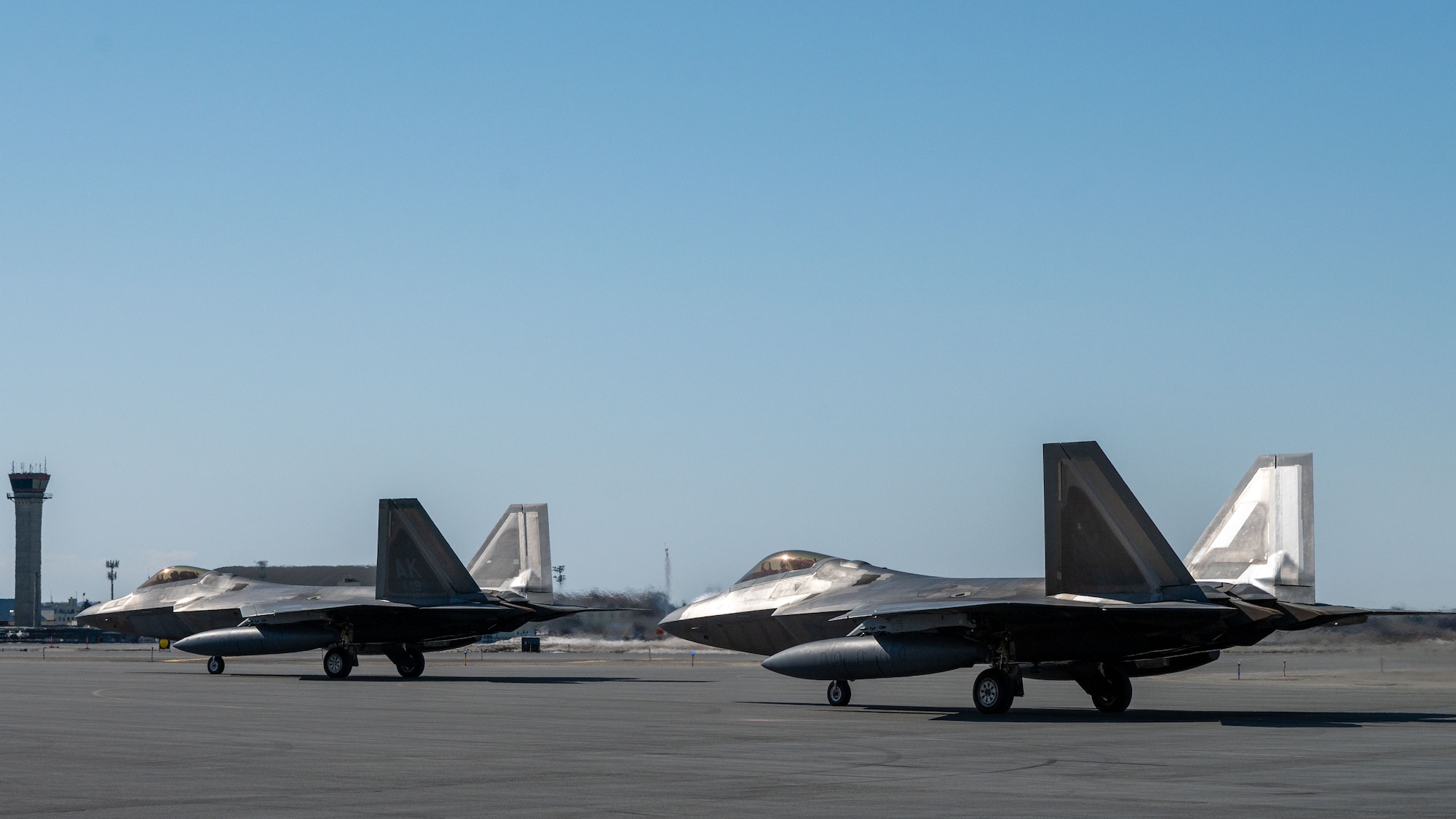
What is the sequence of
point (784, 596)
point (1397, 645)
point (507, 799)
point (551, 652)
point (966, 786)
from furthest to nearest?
point (551, 652)
point (1397, 645)
point (784, 596)
point (966, 786)
point (507, 799)

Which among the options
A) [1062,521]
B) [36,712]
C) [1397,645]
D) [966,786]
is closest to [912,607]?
[1062,521]

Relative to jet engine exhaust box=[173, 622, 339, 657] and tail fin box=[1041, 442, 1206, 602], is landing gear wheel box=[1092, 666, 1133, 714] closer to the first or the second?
tail fin box=[1041, 442, 1206, 602]

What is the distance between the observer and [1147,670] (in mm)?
23391

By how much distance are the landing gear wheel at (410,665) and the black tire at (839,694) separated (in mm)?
15439

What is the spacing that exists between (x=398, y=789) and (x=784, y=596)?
15.3 meters

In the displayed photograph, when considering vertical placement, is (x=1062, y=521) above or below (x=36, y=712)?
above

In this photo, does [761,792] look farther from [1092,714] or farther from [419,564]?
[419,564]

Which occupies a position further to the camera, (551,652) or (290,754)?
(551,652)

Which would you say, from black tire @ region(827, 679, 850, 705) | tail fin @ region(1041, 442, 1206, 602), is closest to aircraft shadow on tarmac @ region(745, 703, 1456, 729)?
black tire @ region(827, 679, 850, 705)

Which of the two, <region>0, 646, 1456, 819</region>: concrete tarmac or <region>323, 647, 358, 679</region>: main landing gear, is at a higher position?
<region>0, 646, 1456, 819</region>: concrete tarmac

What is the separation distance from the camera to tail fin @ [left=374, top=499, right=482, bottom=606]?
3419cm

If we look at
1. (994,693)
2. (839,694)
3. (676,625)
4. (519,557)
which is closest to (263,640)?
(519,557)

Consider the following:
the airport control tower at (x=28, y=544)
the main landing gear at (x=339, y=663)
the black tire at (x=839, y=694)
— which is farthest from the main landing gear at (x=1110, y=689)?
the airport control tower at (x=28, y=544)

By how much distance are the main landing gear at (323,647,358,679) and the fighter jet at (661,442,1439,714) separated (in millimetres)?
14224
